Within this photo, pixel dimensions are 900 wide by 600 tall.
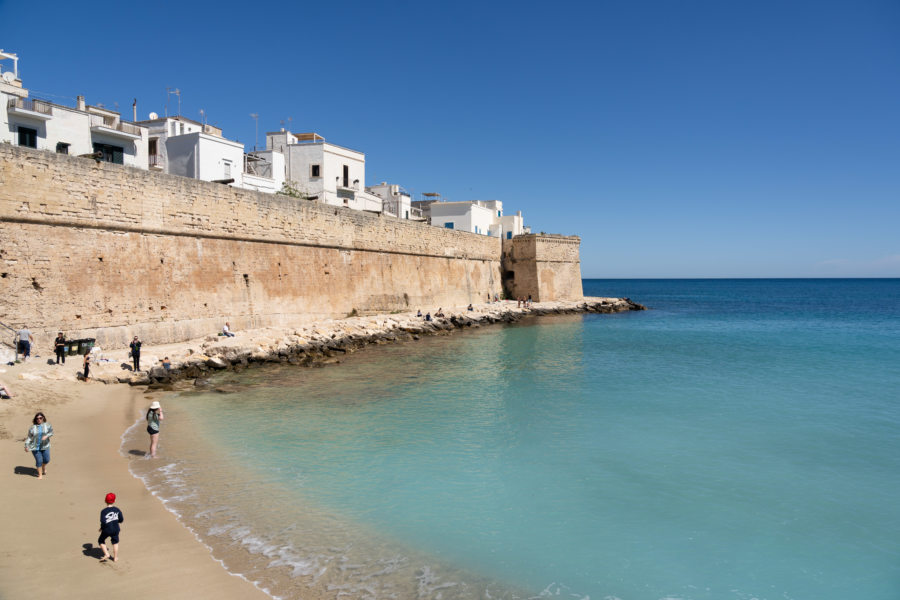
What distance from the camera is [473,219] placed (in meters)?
37.2

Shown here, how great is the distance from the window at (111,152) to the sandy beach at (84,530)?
1327 cm

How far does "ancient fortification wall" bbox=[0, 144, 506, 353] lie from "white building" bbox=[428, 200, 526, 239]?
52.2ft

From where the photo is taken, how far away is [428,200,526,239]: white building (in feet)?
123

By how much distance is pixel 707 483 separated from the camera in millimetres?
6879

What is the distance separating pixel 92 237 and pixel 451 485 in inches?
397

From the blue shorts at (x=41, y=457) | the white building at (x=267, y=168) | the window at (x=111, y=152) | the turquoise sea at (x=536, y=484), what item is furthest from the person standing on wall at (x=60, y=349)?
the white building at (x=267, y=168)

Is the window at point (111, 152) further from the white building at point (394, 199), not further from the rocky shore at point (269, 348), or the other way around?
the white building at point (394, 199)

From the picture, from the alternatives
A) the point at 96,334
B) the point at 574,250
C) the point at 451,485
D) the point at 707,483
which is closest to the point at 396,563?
the point at 451,485

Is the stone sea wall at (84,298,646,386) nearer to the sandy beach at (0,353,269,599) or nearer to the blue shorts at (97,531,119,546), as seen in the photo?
the sandy beach at (0,353,269,599)

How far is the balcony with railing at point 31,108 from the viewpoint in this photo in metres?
15.7

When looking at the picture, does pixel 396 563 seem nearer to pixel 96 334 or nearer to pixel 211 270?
pixel 96 334

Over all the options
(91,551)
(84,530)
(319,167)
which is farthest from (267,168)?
(91,551)

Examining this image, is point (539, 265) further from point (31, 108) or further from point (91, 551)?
point (91, 551)

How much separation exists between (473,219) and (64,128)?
2449cm
